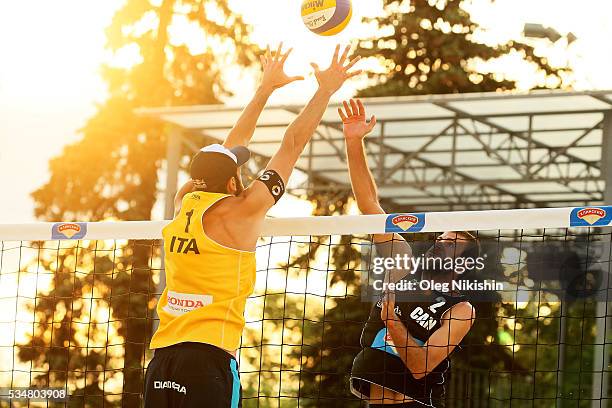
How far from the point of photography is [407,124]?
23609mm

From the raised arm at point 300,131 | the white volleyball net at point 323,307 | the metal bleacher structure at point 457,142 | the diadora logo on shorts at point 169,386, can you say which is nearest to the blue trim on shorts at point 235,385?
the diadora logo on shorts at point 169,386

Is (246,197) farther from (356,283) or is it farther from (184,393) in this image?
(356,283)

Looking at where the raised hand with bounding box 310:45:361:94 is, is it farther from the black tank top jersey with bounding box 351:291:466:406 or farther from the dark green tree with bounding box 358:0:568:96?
the dark green tree with bounding box 358:0:568:96

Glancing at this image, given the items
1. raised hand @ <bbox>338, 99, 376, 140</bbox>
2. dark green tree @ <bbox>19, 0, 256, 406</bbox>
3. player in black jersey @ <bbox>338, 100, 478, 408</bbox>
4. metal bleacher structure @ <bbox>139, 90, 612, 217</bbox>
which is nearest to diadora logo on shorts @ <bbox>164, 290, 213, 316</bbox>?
player in black jersey @ <bbox>338, 100, 478, 408</bbox>

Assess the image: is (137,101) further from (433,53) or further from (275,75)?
(275,75)

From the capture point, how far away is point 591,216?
7.26 meters

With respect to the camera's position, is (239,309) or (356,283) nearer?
(239,309)

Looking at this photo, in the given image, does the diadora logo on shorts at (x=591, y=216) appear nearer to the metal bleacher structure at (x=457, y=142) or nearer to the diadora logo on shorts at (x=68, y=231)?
the diadora logo on shorts at (x=68, y=231)

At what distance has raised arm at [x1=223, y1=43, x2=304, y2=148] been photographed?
7301 millimetres

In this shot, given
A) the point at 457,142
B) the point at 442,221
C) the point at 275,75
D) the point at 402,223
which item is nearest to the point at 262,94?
the point at 275,75

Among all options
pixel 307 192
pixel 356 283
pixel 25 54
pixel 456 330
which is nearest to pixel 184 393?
pixel 456 330

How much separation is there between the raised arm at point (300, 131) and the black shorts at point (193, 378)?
0.78m

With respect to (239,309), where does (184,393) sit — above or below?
below

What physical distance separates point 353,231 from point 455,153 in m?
17.4
